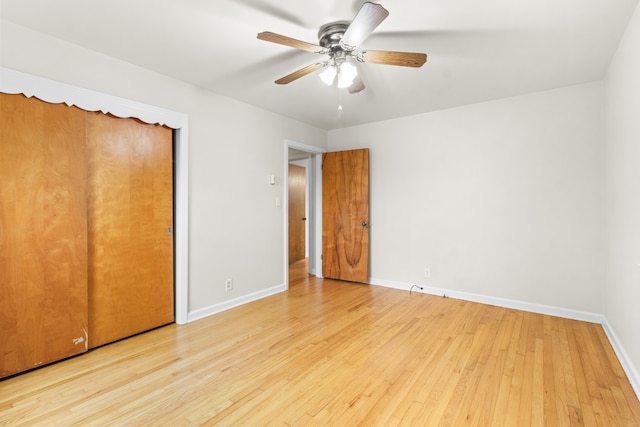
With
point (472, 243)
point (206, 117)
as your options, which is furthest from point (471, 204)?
point (206, 117)

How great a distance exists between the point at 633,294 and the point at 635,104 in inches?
50.5

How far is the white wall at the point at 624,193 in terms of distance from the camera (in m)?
2.00

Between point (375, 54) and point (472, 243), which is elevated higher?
point (375, 54)

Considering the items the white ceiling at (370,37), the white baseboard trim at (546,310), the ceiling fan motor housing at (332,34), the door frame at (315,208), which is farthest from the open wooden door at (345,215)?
the ceiling fan motor housing at (332,34)

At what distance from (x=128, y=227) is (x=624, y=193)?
13.3 feet

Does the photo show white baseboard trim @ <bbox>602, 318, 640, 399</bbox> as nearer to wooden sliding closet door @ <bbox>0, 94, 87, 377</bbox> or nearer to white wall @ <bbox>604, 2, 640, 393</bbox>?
white wall @ <bbox>604, 2, 640, 393</bbox>

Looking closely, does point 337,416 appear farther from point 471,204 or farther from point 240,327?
point 471,204

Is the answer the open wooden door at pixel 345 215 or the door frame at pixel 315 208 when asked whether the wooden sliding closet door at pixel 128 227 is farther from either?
the open wooden door at pixel 345 215

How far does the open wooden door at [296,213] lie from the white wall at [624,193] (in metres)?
4.87

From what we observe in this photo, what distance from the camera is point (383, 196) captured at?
14.7 feet

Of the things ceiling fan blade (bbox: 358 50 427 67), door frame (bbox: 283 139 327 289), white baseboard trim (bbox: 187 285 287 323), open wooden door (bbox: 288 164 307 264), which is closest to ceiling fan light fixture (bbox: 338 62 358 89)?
ceiling fan blade (bbox: 358 50 427 67)

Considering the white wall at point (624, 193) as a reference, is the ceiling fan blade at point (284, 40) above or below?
above

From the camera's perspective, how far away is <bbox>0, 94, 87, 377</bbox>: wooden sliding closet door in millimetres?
2064

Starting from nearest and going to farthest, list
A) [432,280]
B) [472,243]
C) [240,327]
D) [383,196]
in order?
[240,327] < [472,243] < [432,280] < [383,196]
